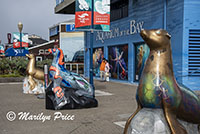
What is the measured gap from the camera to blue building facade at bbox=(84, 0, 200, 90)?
11.1m

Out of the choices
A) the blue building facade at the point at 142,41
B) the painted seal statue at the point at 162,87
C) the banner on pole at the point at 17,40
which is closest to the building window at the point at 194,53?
the blue building facade at the point at 142,41

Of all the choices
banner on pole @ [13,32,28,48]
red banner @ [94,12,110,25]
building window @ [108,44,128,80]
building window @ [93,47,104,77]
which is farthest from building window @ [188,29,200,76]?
banner on pole @ [13,32,28,48]

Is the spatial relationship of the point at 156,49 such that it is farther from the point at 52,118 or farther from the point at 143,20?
the point at 143,20

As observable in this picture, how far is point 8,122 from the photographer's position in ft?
20.5

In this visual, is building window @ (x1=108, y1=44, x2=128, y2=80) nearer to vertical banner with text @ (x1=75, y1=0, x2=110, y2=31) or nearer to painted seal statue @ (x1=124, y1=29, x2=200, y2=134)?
vertical banner with text @ (x1=75, y1=0, x2=110, y2=31)

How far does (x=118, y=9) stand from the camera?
672 inches

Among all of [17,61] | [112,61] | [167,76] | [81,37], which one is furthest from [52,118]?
[81,37]

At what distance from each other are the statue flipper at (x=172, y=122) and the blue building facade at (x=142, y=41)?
5.05 feet

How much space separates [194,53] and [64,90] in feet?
22.8

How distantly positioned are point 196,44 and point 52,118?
8.05 m

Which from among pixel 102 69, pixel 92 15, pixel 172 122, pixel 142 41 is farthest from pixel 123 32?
pixel 172 122

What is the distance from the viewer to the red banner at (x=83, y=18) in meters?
10.2

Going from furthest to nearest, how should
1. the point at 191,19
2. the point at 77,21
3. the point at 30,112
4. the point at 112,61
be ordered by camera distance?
1. the point at 112,61
2. the point at 191,19
3. the point at 77,21
4. the point at 30,112

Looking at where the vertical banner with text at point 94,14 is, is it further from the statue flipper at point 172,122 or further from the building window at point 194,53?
the statue flipper at point 172,122
